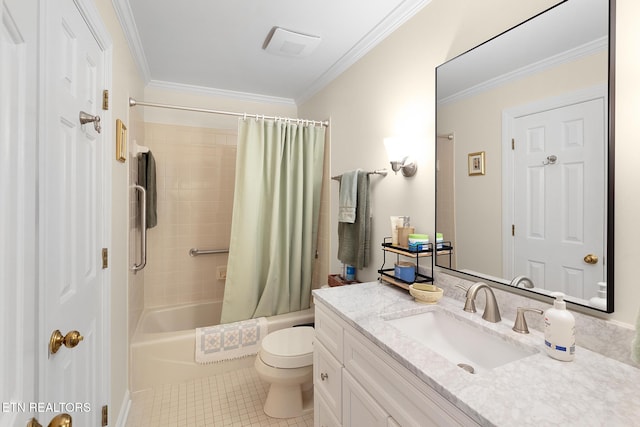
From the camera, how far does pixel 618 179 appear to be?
896mm

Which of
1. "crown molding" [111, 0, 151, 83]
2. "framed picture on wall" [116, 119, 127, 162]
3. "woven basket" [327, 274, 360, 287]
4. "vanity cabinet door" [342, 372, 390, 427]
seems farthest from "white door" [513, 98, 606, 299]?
"crown molding" [111, 0, 151, 83]

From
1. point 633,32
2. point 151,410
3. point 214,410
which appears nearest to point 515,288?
point 633,32

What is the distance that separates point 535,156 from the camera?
1093mm

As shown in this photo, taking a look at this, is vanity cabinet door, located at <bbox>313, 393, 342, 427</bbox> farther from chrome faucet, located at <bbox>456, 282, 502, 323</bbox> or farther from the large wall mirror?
the large wall mirror

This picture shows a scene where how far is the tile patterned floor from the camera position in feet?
5.75

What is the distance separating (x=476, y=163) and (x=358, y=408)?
1131mm

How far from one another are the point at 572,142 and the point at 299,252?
194 centimetres

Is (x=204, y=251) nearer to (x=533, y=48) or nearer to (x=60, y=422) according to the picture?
(x=60, y=422)

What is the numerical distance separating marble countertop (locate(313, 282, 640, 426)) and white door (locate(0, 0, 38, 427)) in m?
0.93

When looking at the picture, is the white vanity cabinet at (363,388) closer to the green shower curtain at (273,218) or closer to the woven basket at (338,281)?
the woven basket at (338,281)

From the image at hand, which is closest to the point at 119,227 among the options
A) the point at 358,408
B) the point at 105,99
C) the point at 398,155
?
the point at 105,99

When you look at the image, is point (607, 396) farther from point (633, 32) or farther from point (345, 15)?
point (345, 15)

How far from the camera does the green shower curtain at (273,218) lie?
2363 millimetres

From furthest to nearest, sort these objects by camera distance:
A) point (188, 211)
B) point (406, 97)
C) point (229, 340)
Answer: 1. point (188, 211)
2. point (229, 340)
3. point (406, 97)
